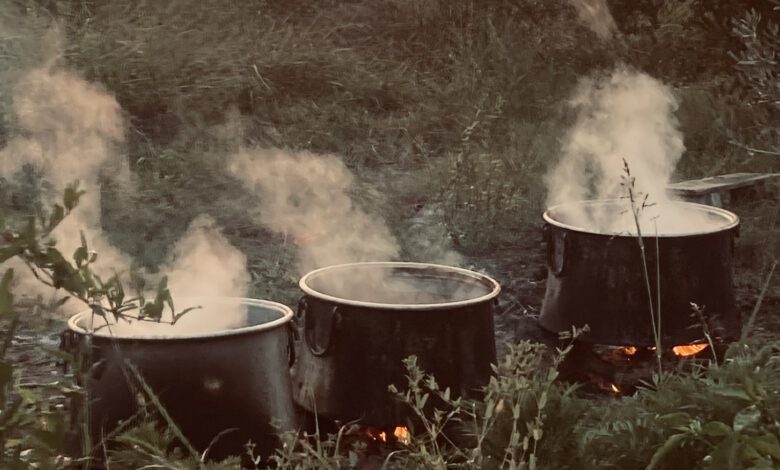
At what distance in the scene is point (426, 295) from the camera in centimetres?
412

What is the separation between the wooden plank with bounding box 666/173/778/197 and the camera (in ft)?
20.9

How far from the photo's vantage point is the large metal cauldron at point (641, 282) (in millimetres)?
4316

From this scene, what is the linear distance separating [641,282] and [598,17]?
453cm

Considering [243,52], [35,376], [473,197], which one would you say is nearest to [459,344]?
[35,376]

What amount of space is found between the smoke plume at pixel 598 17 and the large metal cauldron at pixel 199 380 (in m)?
5.77

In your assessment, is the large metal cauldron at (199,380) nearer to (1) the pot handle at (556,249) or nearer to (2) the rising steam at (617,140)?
(1) the pot handle at (556,249)

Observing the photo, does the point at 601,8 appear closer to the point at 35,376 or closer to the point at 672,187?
the point at 672,187

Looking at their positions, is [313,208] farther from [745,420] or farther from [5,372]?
[5,372]

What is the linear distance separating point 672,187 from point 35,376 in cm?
384

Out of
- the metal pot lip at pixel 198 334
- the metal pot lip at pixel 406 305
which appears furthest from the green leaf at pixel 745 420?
the metal pot lip at pixel 406 305

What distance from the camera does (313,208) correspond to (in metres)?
7.73

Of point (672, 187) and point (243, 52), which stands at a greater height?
point (243, 52)

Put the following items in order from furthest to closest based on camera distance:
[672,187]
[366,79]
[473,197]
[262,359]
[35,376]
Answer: [366,79] → [473,197] → [672,187] → [35,376] → [262,359]

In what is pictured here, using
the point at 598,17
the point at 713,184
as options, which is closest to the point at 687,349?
the point at 713,184
